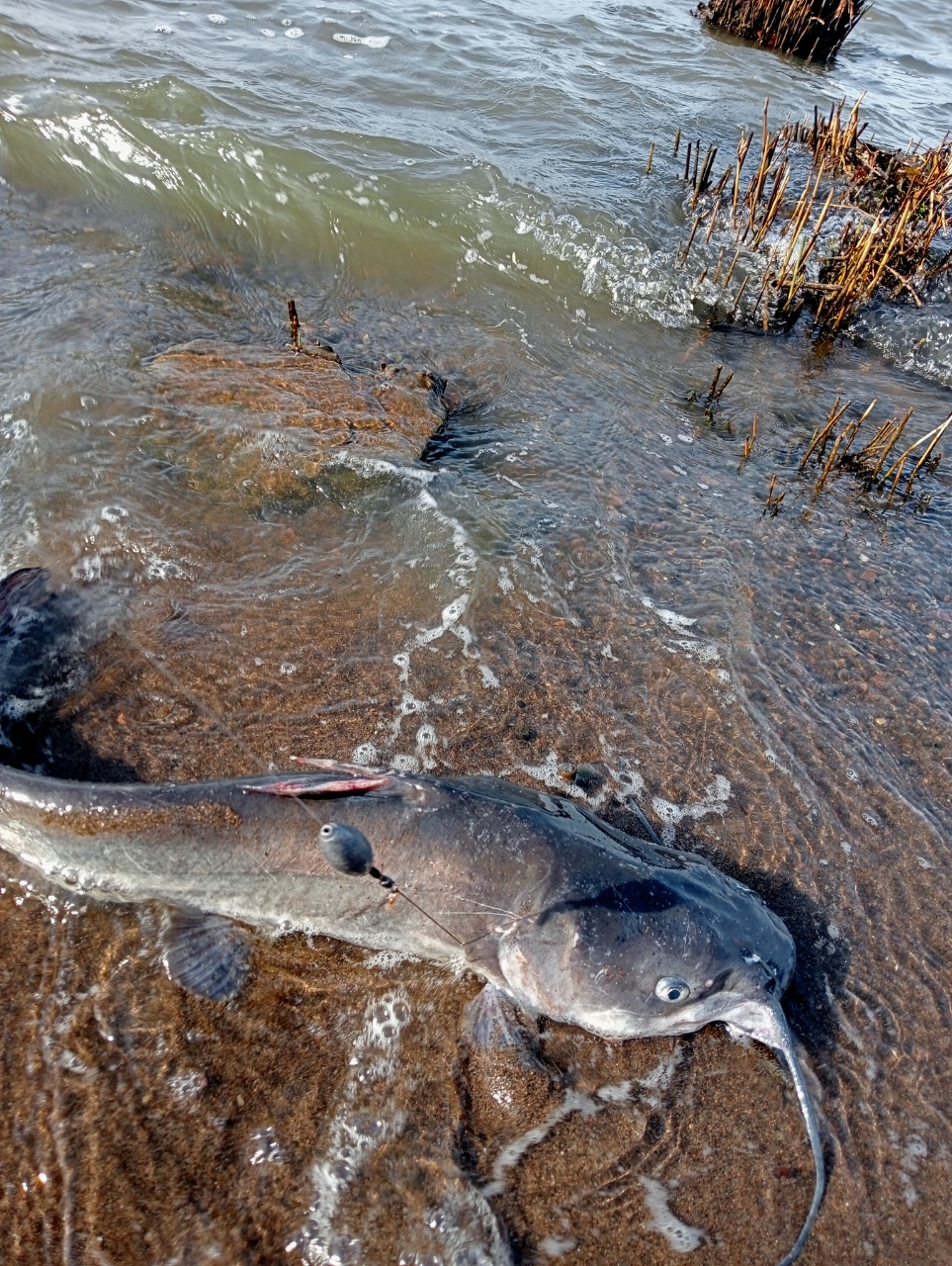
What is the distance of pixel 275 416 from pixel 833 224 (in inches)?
298

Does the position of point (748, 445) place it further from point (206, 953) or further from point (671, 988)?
point (206, 953)

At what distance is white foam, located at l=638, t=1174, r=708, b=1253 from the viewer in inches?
110

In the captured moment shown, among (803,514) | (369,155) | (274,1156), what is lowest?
(274,1156)

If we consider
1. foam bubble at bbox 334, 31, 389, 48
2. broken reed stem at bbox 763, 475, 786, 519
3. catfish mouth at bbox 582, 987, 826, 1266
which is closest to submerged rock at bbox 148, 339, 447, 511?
broken reed stem at bbox 763, 475, 786, 519

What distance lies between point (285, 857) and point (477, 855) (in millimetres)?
715

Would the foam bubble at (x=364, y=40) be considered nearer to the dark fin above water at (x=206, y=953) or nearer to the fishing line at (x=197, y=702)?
the fishing line at (x=197, y=702)

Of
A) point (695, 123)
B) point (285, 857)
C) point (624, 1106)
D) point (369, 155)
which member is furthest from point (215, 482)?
point (695, 123)

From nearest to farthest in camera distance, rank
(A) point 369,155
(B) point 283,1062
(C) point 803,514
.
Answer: (B) point 283,1062
(C) point 803,514
(A) point 369,155

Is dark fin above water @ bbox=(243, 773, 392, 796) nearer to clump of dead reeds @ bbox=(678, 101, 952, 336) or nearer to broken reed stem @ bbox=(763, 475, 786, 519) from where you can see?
broken reed stem @ bbox=(763, 475, 786, 519)

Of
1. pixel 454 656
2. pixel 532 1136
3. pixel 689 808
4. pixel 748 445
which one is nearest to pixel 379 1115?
pixel 532 1136

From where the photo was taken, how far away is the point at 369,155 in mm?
9508

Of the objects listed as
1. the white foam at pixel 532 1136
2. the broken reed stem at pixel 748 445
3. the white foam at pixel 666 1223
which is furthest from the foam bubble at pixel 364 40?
the white foam at pixel 666 1223

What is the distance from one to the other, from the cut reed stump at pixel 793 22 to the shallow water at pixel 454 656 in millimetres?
7630

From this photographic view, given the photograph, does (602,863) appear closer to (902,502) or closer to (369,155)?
(902,502)
